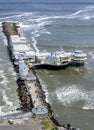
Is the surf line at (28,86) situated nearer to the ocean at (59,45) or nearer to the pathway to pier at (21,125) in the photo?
the ocean at (59,45)

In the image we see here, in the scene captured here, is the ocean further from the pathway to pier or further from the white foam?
the pathway to pier

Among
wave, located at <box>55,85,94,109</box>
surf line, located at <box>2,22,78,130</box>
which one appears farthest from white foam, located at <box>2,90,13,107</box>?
wave, located at <box>55,85,94,109</box>

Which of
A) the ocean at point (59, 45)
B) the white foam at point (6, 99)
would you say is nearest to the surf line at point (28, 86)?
the ocean at point (59, 45)

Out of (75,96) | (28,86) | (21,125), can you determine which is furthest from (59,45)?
(21,125)

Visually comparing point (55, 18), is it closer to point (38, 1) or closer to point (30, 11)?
point (30, 11)

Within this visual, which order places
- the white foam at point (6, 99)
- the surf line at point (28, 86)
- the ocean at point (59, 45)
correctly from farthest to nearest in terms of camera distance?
the white foam at point (6, 99) < the ocean at point (59, 45) < the surf line at point (28, 86)
